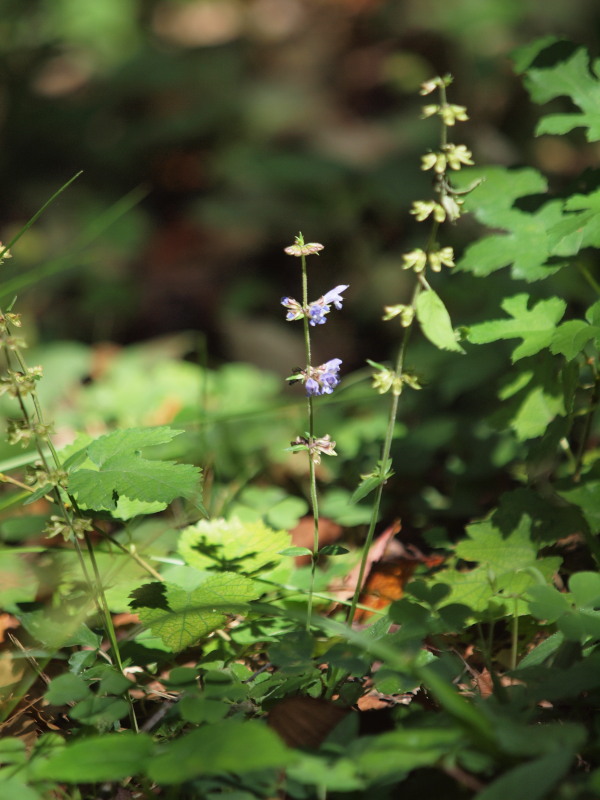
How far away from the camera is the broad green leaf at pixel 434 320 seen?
4.53 feet

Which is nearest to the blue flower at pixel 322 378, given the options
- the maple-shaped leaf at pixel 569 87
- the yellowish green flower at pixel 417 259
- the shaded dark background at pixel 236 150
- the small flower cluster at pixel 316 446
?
the small flower cluster at pixel 316 446

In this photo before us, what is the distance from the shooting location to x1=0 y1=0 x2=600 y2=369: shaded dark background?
4.37 m

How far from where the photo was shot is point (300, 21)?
23.7 ft

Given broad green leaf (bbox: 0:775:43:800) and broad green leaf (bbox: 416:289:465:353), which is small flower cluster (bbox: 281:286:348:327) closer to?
broad green leaf (bbox: 416:289:465:353)

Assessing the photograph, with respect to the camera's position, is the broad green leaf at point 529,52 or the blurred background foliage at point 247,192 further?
the blurred background foliage at point 247,192

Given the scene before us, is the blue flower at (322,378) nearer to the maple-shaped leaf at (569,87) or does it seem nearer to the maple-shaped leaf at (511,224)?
the maple-shaped leaf at (511,224)

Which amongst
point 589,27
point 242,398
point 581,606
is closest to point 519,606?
point 581,606

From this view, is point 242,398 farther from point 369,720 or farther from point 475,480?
point 369,720

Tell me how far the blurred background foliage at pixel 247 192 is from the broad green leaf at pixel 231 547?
702mm

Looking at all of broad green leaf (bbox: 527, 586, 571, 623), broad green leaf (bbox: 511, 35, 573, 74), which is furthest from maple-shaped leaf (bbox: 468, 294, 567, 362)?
broad green leaf (bbox: 511, 35, 573, 74)

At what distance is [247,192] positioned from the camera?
5051 mm

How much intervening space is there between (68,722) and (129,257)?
372cm

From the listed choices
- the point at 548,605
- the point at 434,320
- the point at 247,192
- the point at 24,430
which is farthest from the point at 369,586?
the point at 247,192

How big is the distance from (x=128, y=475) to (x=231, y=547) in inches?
13.9
